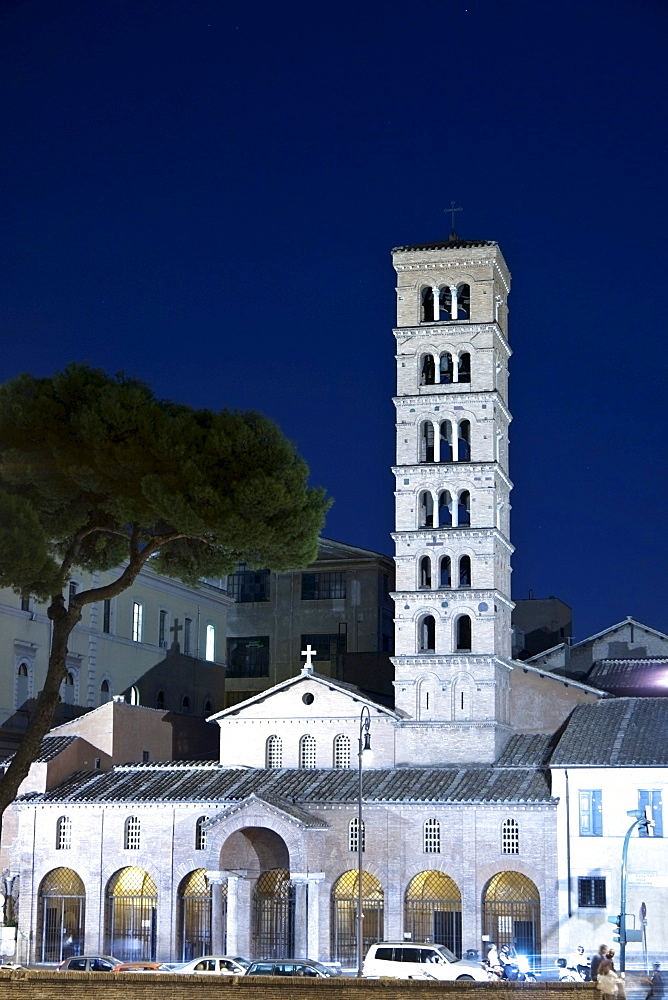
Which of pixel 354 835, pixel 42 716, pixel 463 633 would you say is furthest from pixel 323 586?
pixel 42 716

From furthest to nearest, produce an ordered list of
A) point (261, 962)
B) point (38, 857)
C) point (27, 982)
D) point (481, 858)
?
point (38, 857) → point (481, 858) → point (261, 962) → point (27, 982)

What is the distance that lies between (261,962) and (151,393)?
1450 cm

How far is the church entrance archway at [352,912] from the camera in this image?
51.5m

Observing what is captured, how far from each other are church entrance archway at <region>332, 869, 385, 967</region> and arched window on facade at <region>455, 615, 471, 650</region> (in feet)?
29.4

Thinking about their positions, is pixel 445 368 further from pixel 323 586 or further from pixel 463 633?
pixel 323 586

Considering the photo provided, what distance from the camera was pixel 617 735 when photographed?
52094 mm

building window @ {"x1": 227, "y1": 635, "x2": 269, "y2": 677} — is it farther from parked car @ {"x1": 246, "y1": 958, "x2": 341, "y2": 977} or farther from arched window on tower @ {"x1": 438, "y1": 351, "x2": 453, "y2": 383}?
parked car @ {"x1": 246, "y1": 958, "x2": 341, "y2": 977}

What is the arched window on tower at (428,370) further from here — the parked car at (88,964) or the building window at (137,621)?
the parked car at (88,964)

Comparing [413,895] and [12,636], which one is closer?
[413,895]

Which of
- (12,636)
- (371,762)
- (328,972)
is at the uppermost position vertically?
(12,636)

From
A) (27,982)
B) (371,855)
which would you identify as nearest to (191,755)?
(371,855)

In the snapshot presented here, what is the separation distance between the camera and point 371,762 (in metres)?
55.5

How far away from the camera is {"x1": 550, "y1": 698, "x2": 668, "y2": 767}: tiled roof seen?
50.5 m

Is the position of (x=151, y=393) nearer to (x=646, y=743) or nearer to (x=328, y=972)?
(x=328, y=972)
